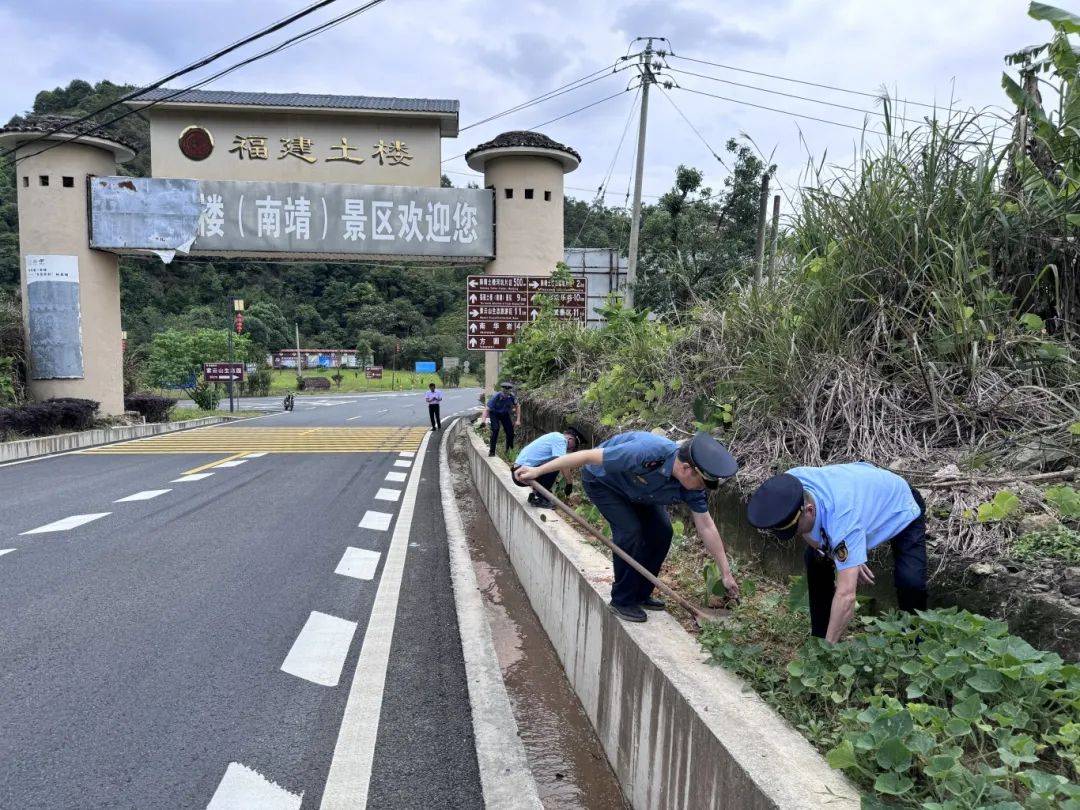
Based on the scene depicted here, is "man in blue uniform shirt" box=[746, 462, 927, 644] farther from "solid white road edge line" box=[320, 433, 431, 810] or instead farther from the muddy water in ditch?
"solid white road edge line" box=[320, 433, 431, 810]

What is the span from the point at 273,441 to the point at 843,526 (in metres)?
18.4

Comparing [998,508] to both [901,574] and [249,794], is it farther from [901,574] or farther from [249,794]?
[249,794]

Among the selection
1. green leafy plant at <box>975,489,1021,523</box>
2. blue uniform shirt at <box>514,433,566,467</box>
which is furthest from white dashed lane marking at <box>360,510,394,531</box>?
green leafy plant at <box>975,489,1021,523</box>

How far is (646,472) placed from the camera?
366 centimetres

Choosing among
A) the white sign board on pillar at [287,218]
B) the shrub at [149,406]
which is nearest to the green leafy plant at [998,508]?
the white sign board on pillar at [287,218]

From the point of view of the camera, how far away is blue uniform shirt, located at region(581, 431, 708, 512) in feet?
11.8

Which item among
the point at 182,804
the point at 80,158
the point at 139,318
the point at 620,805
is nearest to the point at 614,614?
the point at 620,805

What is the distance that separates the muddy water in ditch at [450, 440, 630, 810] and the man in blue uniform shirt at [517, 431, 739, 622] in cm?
75

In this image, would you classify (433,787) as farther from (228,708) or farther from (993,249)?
(993,249)

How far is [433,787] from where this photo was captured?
10.2 feet

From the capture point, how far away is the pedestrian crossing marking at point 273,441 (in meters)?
16.6

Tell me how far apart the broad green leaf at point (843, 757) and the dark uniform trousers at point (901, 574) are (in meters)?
0.98

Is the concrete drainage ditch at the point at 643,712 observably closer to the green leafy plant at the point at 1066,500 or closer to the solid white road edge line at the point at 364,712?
the solid white road edge line at the point at 364,712

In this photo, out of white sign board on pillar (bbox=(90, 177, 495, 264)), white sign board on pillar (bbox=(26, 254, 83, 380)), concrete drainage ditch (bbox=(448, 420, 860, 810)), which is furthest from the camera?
white sign board on pillar (bbox=(90, 177, 495, 264))
